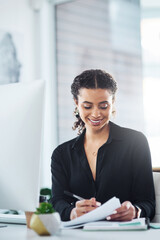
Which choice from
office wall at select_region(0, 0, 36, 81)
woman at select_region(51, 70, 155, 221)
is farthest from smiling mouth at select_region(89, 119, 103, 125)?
office wall at select_region(0, 0, 36, 81)

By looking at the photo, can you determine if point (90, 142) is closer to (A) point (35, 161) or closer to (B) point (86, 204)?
(B) point (86, 204)

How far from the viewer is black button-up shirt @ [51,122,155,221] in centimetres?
179

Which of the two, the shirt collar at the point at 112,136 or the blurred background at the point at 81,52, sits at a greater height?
the blurred background at the point at 81,52

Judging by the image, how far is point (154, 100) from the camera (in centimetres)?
364

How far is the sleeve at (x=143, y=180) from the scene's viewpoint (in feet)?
5.53

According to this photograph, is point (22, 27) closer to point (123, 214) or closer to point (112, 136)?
point (112, 136)

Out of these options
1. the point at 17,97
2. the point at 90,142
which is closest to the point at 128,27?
the point at 90,142

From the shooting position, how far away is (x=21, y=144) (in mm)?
1369

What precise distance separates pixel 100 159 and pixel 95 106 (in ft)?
0.78

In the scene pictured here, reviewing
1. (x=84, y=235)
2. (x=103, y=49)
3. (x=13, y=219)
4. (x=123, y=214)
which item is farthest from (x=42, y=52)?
(x=84, y=235)

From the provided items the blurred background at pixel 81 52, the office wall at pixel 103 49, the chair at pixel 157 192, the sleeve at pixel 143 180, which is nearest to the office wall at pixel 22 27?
the blurred background at pixel 81 52

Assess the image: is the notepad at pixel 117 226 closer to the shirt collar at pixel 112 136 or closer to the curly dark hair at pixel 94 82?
the shirt collar at pixel 112 136

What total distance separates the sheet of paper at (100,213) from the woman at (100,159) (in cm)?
33

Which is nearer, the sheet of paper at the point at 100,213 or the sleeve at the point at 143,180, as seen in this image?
the sheet of paper at the point at 100,213
